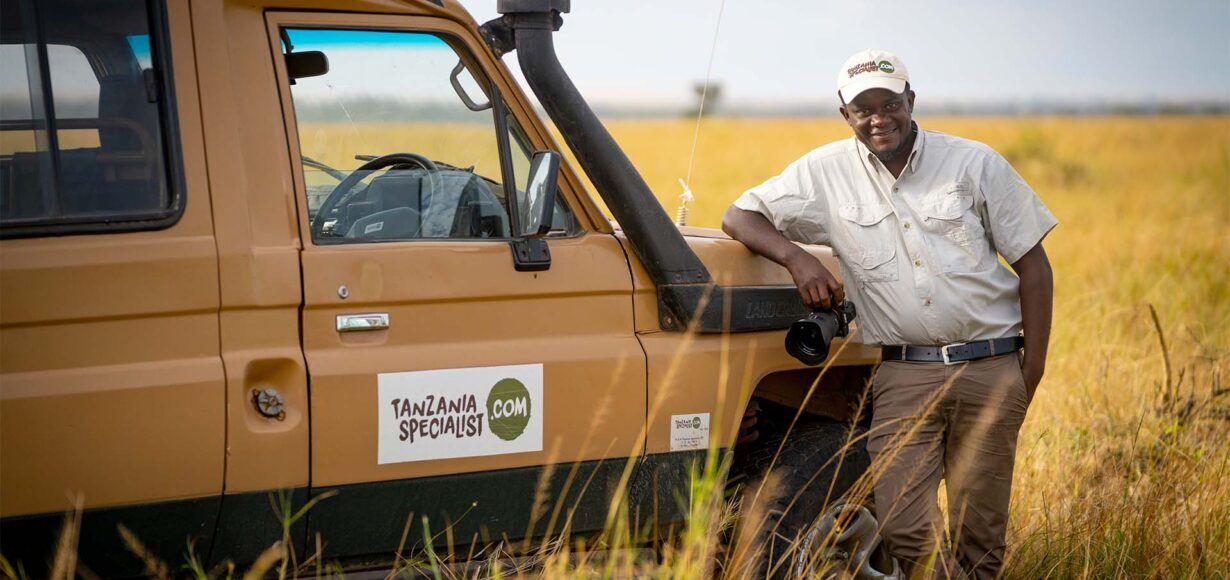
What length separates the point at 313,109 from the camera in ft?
10.6

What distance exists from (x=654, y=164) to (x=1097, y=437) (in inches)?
725

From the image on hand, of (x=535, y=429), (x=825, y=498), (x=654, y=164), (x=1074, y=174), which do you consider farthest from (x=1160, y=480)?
(x=654, y=164)

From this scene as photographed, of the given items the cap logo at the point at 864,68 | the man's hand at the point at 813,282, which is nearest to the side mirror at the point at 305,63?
the man's hand at the point at 813,282

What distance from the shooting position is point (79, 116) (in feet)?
9.42

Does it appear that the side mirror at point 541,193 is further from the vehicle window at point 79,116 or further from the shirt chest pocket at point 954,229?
the shirt chest pocket at point 954,229

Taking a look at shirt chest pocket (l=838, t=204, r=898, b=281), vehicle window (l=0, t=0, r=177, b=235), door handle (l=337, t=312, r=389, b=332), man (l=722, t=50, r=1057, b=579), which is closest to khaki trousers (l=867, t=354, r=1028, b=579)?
man (l=722, t=50, r=1057, b=579)

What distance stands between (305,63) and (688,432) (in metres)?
1.50

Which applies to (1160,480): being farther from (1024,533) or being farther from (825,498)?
(825,498)

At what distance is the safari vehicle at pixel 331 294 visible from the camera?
279 centimetres

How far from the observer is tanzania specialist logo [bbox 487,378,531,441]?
314 cm

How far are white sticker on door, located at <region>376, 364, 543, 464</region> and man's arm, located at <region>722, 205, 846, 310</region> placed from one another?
2.87 ft

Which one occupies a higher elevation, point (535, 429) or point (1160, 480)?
point (535, 429)

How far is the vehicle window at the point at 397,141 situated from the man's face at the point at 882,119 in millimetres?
1008

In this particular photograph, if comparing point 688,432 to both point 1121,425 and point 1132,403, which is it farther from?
point 1132,403
